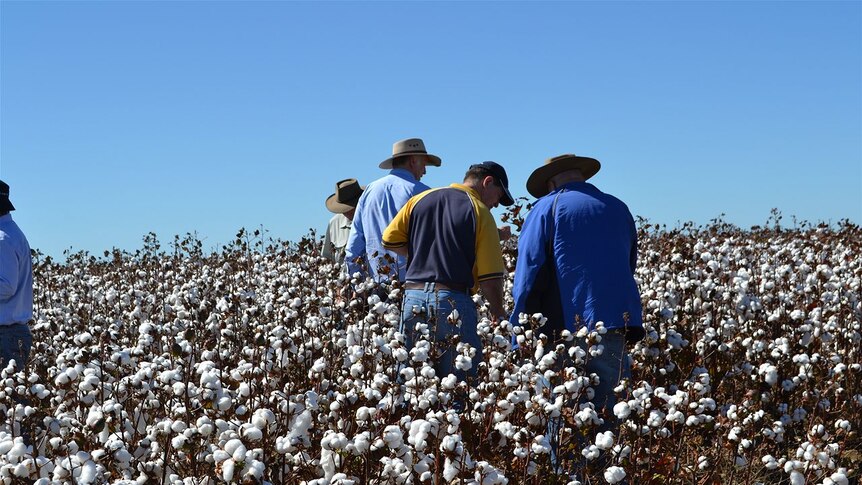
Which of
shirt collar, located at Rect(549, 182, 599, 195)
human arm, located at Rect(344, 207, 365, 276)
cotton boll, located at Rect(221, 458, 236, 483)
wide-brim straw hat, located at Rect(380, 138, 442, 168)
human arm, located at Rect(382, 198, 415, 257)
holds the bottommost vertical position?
cotton boll, located at Rect(221, 458, 236, 483)

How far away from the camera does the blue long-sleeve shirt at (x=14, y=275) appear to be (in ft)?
19.4

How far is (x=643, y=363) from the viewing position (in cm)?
613

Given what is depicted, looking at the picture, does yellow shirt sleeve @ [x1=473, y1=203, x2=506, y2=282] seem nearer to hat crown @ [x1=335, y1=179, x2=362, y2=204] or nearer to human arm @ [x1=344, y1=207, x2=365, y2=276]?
human arm @ [x1=344, y1=207, x2=365, y2=276]

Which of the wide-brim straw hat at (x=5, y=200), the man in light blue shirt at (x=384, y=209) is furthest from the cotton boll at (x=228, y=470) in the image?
the wide-brim straw hat at (x=5, y=200)

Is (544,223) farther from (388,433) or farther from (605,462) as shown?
(388,433)

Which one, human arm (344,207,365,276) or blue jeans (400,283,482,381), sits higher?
human arm (344,207,365,276)

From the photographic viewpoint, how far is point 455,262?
5438 mm

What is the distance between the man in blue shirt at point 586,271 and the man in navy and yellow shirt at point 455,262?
0.30m

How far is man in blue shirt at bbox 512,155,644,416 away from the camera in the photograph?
5.00 meters

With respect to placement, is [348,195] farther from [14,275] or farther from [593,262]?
[593,262]

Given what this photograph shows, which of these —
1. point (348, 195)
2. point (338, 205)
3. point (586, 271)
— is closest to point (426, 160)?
point (348, 195)

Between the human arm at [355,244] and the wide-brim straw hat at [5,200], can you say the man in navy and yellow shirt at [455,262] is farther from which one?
the wide-brim straw hat at [5,200]

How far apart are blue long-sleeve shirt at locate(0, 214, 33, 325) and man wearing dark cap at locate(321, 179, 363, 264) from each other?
9.78 feet

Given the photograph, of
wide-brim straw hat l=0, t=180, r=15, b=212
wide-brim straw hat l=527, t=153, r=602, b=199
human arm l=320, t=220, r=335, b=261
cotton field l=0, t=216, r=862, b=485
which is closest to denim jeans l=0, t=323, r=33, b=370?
cotton field l=0, t=216, r=862, b=485
